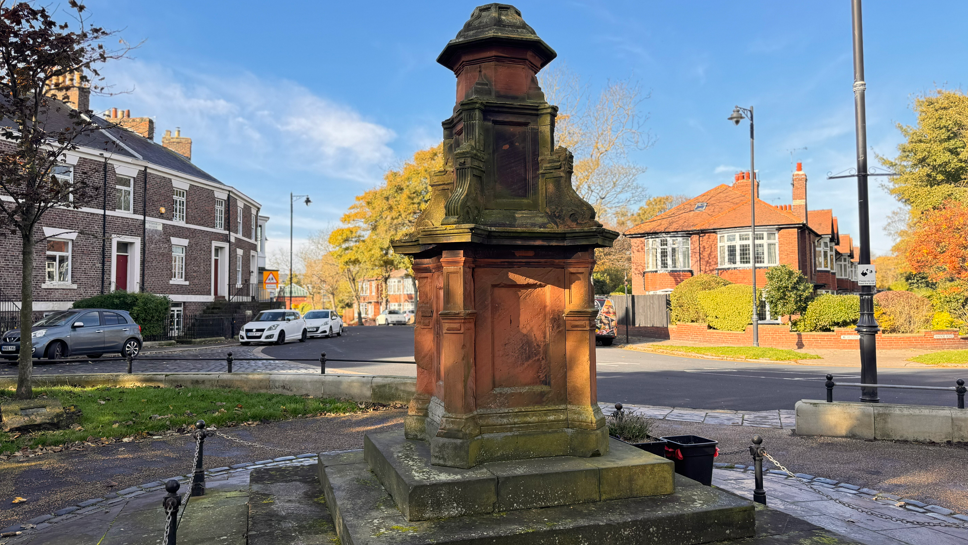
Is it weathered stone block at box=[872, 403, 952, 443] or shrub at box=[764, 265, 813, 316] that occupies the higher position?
shrub at box=[764, 265, 813, 316]

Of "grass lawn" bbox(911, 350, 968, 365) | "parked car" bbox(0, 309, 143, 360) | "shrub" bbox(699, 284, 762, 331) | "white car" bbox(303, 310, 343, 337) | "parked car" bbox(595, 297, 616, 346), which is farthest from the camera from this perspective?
"white car" bbox(303, 310, 343, 337)

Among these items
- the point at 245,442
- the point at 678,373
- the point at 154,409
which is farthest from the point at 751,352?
the point at 154,409

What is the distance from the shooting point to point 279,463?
750cm

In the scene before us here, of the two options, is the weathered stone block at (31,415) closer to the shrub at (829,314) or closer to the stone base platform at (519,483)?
the stone base platform at (519,483)

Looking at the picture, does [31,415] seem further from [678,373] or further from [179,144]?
[179,144]

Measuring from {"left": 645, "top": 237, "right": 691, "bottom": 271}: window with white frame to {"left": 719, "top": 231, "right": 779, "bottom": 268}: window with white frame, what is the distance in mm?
2234

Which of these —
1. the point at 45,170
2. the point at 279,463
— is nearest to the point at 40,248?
the point at 45,170

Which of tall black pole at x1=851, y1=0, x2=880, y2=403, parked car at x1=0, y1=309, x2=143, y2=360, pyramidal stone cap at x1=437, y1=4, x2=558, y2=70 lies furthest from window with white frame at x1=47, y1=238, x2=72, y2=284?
tall black pole at x1=851, y1=0, x2=880, y2=403

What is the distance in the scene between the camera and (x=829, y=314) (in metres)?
25.3

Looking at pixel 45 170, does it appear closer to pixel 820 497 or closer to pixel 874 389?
pixel 820 497

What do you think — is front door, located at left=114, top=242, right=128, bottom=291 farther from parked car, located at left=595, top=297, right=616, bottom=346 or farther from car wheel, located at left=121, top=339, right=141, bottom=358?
parked car, located at left=595, top=297, right=616, bottom=346

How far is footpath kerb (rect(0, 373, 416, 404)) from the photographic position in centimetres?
1152

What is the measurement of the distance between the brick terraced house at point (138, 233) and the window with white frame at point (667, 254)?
25952mm

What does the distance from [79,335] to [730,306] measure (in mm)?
25404
